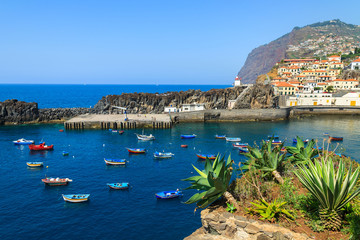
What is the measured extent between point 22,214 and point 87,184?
9539mm

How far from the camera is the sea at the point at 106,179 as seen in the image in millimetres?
26719

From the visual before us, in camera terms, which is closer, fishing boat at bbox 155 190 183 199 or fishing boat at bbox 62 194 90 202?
fishing boat at bbox 62 194 90 202

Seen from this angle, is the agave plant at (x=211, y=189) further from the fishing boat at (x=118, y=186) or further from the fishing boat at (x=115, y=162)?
the fishing boat at (x=115, y=162)

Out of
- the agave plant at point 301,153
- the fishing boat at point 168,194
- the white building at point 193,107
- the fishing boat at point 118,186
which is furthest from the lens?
the white building at point 193,107

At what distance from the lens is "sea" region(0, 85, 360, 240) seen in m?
26.7

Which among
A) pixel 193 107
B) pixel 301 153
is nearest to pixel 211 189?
pixel 301 153

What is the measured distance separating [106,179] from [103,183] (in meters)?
1.49

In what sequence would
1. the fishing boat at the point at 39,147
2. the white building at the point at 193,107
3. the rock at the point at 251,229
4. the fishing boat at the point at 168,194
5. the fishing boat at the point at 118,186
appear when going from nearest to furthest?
the rock at the point at 251,229
the fishing boat at the point at 168,194
the fishing boat at the point at 118,186
the fishing boat at the point at 39,147
the white building at the point at 193,107

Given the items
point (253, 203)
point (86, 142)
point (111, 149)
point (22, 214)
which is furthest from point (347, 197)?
point (86, 142)

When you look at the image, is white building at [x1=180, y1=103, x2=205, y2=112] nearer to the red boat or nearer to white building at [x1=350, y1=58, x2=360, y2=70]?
the red boat

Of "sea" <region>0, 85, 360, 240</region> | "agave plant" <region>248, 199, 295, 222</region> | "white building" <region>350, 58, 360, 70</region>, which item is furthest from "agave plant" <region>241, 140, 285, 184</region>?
"white building" <region>350, 58, 360, 70</region>

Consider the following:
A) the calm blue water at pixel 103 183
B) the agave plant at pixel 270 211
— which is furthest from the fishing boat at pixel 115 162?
the agave plant at pixel 270 211

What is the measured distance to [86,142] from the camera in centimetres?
6412

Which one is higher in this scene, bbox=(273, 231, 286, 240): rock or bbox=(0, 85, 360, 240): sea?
bbox=(273, 231, 286, 240): rock
